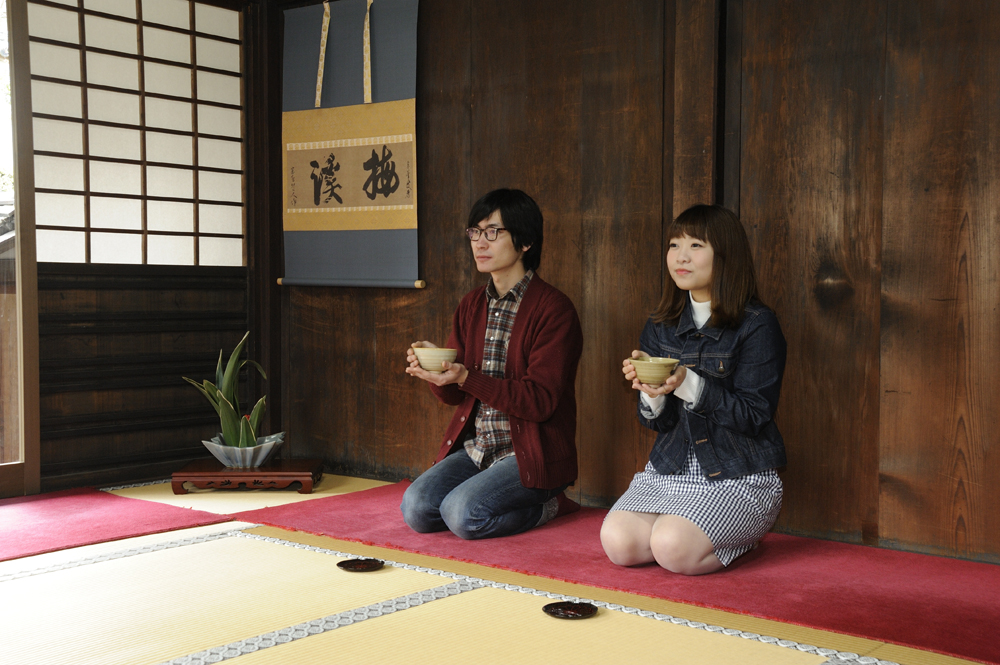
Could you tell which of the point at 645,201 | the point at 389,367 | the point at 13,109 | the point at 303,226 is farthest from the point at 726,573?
the point at 13,109

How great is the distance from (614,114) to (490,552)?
1.71 meters

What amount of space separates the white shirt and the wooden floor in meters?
0.58

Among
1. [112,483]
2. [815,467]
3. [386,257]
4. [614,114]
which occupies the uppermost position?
[614,114]

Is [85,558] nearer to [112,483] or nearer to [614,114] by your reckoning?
[112,483]

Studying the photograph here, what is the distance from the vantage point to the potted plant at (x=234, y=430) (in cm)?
401

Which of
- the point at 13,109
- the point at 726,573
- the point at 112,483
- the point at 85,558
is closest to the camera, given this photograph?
the point at 726,573

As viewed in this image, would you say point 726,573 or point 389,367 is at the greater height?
point 389,367

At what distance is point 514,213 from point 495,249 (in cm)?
14

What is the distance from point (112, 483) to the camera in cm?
411

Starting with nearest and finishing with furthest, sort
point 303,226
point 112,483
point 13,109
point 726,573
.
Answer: point 726,573 → point 13,109 → point 112,483 → point 303,226

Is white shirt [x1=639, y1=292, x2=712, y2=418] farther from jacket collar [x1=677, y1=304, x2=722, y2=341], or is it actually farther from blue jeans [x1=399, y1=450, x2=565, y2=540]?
blue jeans [x1=399, y1=450, x2=565, y2=540]

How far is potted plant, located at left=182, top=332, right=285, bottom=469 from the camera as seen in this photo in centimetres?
401

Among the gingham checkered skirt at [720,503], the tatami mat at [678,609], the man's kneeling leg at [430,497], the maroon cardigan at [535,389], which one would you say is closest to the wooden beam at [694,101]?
the maroon cardigan at [535,389]

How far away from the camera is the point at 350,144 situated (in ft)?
13.9
